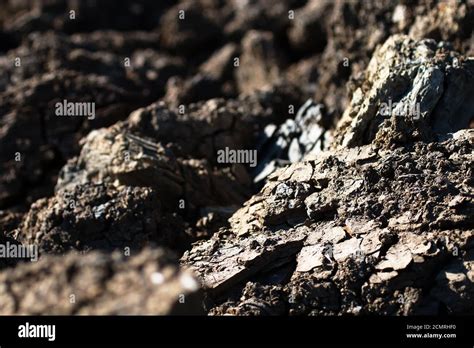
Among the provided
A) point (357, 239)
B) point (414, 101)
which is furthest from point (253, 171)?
point (357, 239)

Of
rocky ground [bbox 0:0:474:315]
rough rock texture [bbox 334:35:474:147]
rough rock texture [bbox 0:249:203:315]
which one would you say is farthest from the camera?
rough rock texture [bbox 334:35:474:147]

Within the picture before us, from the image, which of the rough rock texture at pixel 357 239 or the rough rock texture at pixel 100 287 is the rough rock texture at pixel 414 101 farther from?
the rough rock texture at pixel 100 287

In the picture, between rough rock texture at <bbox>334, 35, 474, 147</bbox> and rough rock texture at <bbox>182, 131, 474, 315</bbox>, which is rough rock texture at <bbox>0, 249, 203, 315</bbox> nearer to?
rough rock texture at <bbox>182, 131, 474, 315</bbox>

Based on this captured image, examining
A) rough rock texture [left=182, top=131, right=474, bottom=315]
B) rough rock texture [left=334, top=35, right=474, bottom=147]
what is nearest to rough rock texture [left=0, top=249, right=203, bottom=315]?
rough rock texture [left=182, top=131, right=474, bottom=315]

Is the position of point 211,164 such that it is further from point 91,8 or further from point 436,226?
point 91,8

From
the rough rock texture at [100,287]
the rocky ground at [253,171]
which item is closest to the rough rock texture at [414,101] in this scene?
the rocky ground at [253,171]

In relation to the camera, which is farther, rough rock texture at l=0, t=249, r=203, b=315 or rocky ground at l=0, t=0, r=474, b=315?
rocky ground at l=0, t=0, r=474, b=315
